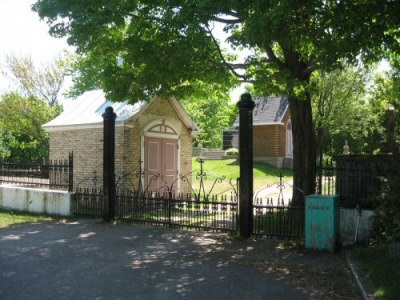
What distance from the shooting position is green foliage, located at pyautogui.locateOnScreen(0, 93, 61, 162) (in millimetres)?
33375

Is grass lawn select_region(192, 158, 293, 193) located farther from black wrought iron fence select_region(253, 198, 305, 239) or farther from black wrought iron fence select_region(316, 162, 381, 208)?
black wrought iron fence select_region(316, 162, 381, 208)

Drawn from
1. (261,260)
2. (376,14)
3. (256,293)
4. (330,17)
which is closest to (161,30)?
(330,17)

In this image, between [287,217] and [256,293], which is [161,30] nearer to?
[287,217]

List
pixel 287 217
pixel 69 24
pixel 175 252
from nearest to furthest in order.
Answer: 1. pixel 175 252
2. pixel 287 217
3. pixel 69 24

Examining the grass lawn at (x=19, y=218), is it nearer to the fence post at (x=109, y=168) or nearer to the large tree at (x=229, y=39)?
the fence post at (x=109, y=168)

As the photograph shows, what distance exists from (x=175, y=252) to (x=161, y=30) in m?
5.04

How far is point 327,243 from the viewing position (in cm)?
833

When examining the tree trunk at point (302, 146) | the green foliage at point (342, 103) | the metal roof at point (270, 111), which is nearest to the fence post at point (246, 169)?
the tree trunk at point (302, 146)

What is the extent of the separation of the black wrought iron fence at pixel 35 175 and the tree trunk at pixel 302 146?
6.76 meters

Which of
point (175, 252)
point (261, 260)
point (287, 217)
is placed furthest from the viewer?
point (287, 217)

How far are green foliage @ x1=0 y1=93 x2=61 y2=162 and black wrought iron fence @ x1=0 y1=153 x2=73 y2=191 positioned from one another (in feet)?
59.9

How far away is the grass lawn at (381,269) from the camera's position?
568 centimetres

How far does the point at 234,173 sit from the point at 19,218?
53.8ft

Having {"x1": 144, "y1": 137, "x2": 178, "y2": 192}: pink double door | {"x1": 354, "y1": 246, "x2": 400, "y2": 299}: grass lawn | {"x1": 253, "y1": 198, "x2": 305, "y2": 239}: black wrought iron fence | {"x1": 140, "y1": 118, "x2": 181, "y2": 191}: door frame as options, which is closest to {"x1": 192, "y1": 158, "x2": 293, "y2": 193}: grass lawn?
{"x1": 140, "y1": 118, "x2": 181, "y2": 191}: door frame
